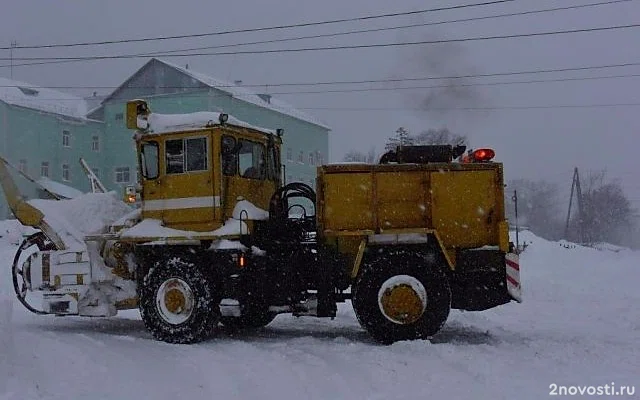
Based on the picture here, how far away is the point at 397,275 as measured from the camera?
962cm

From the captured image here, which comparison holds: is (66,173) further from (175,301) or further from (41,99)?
(175,301)

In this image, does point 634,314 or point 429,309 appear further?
point 634,314

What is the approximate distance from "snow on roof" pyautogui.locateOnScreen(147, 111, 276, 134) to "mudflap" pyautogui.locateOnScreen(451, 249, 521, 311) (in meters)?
3.76

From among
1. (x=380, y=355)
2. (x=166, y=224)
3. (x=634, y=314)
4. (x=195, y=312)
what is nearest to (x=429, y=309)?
(x=380, y=355)

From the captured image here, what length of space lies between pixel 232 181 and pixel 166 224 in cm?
113

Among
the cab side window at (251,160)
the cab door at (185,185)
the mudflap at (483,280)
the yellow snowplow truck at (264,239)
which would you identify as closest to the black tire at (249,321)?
the yellow snowplow truck at (264,239)

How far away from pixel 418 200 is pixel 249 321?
11.6 ft

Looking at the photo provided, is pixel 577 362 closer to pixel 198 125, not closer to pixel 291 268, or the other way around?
pixel 291 268

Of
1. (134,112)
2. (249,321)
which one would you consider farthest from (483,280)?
(134,112)

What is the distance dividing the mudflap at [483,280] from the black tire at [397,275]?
0.27 m

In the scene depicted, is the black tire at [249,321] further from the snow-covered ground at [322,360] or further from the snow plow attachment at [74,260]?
the snow plow attachment at [74,260]

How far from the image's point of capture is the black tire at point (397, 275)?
950 cm

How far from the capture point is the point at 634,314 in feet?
40.9

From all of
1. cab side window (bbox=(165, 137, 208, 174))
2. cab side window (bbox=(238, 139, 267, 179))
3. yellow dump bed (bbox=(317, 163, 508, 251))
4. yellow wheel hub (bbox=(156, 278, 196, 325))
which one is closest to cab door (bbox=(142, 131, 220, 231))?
cab side window (bbox=(165, 137, 208, 174))
